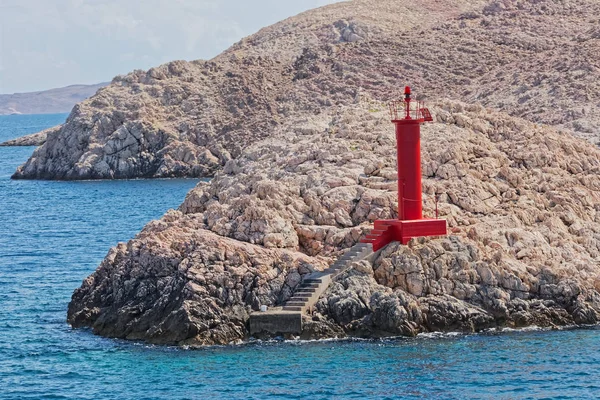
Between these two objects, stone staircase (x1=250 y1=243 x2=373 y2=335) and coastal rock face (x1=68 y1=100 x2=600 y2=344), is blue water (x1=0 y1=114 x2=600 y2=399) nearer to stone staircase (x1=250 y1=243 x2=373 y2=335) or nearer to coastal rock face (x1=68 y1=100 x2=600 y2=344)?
stone staircase (x1=250 y1=243 x2=373 y2=335)

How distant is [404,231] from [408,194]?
1046 mm

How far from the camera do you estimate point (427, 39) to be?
94.9 metres

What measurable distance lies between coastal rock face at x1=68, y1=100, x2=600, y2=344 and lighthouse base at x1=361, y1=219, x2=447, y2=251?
0.26 meters

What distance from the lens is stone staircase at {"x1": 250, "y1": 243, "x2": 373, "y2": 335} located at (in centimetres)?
3153

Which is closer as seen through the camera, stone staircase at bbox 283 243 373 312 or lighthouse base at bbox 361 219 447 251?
stone staircase at bbox 283 243 373 312

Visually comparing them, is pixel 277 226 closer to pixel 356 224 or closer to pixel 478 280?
pixel 356 224

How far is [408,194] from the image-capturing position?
3347 cm

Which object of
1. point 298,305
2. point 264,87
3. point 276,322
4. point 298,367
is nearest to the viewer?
point 298,367

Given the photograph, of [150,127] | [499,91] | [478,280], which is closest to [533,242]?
[478,280]

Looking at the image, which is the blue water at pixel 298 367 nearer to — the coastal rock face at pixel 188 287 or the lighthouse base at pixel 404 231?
the coastal rock face at pixel 188 287

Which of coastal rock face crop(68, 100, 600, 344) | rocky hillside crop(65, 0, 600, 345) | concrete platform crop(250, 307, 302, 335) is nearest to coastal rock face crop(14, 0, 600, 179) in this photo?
rocky hillside crop(65, 0, 600, 345)

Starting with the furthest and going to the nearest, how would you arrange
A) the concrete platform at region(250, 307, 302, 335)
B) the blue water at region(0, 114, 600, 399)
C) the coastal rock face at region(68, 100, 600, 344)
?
the coastal rock face at region(68, 100, 600, 344) < the concrete platform at region(250, 307, 302, 335) < the blue water at region(0, 114, 600, 399)

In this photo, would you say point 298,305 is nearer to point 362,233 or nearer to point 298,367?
point 298,367

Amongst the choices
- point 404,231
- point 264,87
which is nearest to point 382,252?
point 404,231
